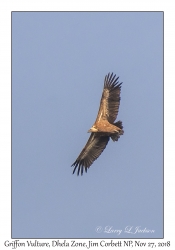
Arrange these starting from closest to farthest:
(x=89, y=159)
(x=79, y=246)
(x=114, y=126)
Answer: (x=79, y=246)
(x=114, y=126)
(x=89, y=159)

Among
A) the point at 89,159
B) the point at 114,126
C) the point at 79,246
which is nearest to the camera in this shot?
the point at 79,246

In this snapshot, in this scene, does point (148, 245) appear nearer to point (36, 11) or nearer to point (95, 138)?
point (95, 138)

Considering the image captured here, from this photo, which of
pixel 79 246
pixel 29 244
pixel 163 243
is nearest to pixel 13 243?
pixel 29 244

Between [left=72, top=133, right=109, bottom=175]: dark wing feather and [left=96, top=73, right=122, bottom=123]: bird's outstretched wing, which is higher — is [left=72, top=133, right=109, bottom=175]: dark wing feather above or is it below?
below

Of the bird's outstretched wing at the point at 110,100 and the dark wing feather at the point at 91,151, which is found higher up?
the bird's outstretched wing at the point at 110,100
